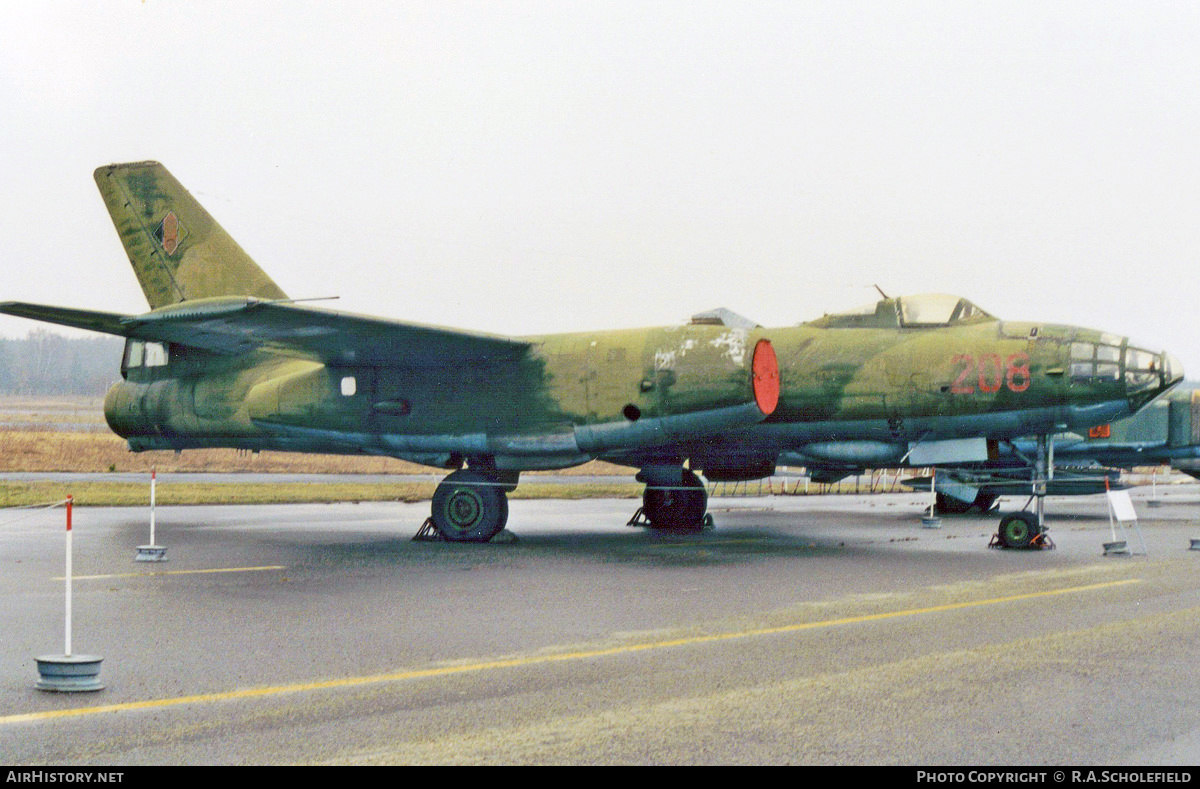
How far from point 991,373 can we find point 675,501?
607cm

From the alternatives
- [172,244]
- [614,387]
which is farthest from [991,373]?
[172,244]

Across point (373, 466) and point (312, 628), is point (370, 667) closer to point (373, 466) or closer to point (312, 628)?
point (312, 628)

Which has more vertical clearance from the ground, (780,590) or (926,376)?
(926,376)

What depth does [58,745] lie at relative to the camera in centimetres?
456

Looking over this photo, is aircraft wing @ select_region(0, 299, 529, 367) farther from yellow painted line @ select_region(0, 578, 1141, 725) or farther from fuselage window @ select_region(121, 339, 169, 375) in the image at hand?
yellow painted line @ select_region(0, 578, 1141, 725)

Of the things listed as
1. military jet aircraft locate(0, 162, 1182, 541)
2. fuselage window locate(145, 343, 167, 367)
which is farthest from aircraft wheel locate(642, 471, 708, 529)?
fuselage window locate(145, 343, 167, 367)

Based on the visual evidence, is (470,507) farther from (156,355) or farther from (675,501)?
(156,355)

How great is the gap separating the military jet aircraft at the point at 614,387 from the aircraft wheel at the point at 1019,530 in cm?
158

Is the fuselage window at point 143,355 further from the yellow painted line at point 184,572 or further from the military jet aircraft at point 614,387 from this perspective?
the yellow painted line at point 184,572

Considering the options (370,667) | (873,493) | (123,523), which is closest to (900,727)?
(370,667)

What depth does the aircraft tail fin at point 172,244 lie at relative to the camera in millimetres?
16812

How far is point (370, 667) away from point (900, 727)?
298cm

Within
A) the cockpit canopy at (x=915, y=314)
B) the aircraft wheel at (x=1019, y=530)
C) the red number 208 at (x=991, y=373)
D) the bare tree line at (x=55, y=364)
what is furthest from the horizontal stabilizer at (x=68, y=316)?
the bare tree line at (x=55, y=364)

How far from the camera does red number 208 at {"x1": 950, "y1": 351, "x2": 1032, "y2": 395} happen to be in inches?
492
